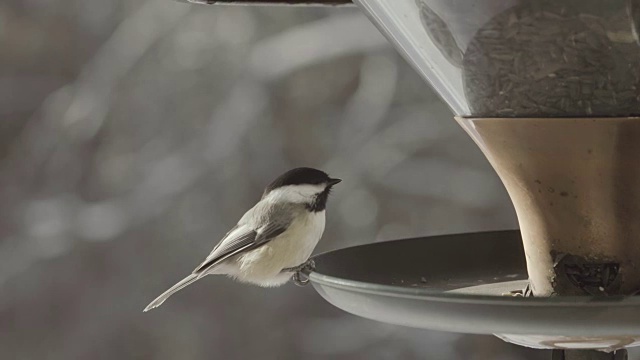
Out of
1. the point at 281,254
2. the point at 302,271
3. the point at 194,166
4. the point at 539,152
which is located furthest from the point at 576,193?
the point at 194,166

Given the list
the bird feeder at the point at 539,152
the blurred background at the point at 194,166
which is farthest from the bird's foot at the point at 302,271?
the blurred background at the point at 194,166

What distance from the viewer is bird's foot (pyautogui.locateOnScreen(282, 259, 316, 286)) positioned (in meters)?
1.26

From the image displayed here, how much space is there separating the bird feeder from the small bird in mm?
735

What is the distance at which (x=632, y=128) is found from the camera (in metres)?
1.08

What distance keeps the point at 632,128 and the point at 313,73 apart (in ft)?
8.79

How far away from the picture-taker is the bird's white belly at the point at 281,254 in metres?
2.04

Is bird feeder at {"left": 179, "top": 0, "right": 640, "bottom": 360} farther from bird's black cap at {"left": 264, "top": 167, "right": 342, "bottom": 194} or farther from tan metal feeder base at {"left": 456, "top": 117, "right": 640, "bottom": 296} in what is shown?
bird's black cap at {"left": 264, "top": 167, "right": 342, "bottom": 194}

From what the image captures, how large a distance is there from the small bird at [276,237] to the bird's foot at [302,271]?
1.6 inches

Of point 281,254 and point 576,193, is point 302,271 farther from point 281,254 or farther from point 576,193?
point 281,254

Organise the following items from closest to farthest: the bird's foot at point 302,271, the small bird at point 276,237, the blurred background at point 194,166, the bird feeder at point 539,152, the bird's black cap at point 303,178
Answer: the bird feeder at point 539,152 < the bird's foot at point 302,271 < the small bird at point 276,237 < the bird's black cap at point 303,178 < the blurred background at point 194,166

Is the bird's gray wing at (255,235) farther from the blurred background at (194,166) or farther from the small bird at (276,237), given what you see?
the blurred background at (194,166)

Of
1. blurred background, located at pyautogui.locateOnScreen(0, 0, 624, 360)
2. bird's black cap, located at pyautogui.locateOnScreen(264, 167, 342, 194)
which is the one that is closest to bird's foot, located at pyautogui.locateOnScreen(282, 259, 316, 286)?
bird's black cap, located at pyautogui.locateOnScreen(264, 167, 342, 194)

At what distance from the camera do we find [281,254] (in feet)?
6.71

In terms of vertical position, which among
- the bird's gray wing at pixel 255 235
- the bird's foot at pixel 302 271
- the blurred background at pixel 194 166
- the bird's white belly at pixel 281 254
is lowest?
the blurred background at pixel 194 166
